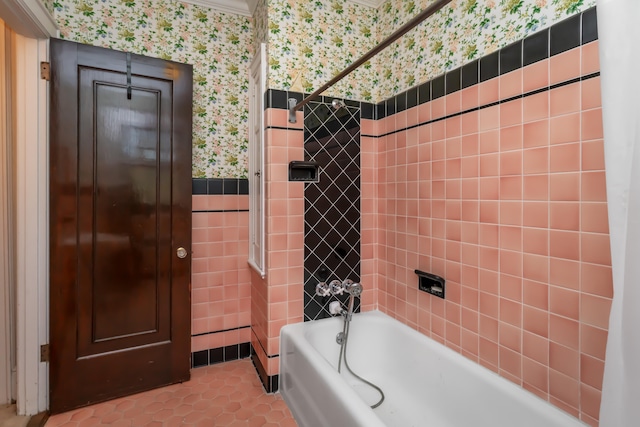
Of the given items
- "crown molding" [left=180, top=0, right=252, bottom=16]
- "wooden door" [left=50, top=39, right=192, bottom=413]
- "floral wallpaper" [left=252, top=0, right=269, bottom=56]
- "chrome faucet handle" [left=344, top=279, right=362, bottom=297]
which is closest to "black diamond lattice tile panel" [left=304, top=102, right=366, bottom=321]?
"chrome faucet handle" [left=344, top=279, right=362, bottom=297]

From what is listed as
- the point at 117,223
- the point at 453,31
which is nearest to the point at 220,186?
the point at 117,223

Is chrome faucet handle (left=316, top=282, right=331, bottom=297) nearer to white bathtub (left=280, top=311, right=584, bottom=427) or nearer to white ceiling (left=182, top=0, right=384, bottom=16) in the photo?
white bathtub (left=280, top=311, right=584, bottom=427)

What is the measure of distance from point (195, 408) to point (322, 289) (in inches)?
38.4

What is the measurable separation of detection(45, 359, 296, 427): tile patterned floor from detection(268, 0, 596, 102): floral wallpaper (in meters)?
1.87

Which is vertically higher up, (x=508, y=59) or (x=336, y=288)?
(x=508, y=59)

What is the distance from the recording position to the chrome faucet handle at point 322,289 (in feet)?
6.30

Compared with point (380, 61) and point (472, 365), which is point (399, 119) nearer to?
point (380, 61)

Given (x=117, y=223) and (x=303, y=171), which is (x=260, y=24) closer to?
(x=303, y=171)

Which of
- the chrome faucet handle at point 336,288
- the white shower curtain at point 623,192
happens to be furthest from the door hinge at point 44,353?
the white shower curtain at point 623,192

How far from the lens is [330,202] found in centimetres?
199

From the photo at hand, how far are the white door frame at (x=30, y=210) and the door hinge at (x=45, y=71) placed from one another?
2cm

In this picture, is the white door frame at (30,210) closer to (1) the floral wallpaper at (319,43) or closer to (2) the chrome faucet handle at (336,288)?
(1) the floral wallpaper at (319,43)

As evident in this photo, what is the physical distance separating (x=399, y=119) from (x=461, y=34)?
538mm

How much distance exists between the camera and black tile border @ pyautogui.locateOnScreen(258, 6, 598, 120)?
1054mm
